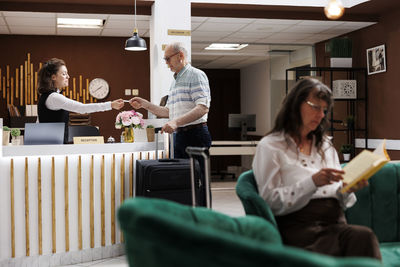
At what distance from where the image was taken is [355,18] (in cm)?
795

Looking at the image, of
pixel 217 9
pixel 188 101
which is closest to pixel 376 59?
pixel 217 9

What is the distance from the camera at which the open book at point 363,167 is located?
210 centimetres

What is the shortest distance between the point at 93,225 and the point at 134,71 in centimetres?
575

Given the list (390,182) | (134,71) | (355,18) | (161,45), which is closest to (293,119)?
(390,182)

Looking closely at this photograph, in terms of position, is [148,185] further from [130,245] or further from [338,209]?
[130,245]

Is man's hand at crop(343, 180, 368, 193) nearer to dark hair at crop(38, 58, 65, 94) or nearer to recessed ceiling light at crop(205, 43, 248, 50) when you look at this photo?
dark hair at crop(38, 58, 65, 94)

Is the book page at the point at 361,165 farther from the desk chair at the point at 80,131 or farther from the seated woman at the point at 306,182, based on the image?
the desk chair at the point at 80,131

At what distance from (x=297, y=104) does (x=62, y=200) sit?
7.82 ft

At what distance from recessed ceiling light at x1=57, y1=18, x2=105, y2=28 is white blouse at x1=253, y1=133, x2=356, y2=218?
6.42 m

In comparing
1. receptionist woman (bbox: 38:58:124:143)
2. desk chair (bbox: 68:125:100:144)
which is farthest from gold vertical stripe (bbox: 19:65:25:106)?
receptionist woman (bbox: 38:58:124:143)

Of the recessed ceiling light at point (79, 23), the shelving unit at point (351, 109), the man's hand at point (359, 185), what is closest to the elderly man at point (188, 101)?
the man's hand at point (359, 185)

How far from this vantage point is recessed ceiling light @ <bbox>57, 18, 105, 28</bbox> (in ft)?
27.2

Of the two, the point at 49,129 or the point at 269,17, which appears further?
the point at 269,17

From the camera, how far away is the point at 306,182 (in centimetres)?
222
